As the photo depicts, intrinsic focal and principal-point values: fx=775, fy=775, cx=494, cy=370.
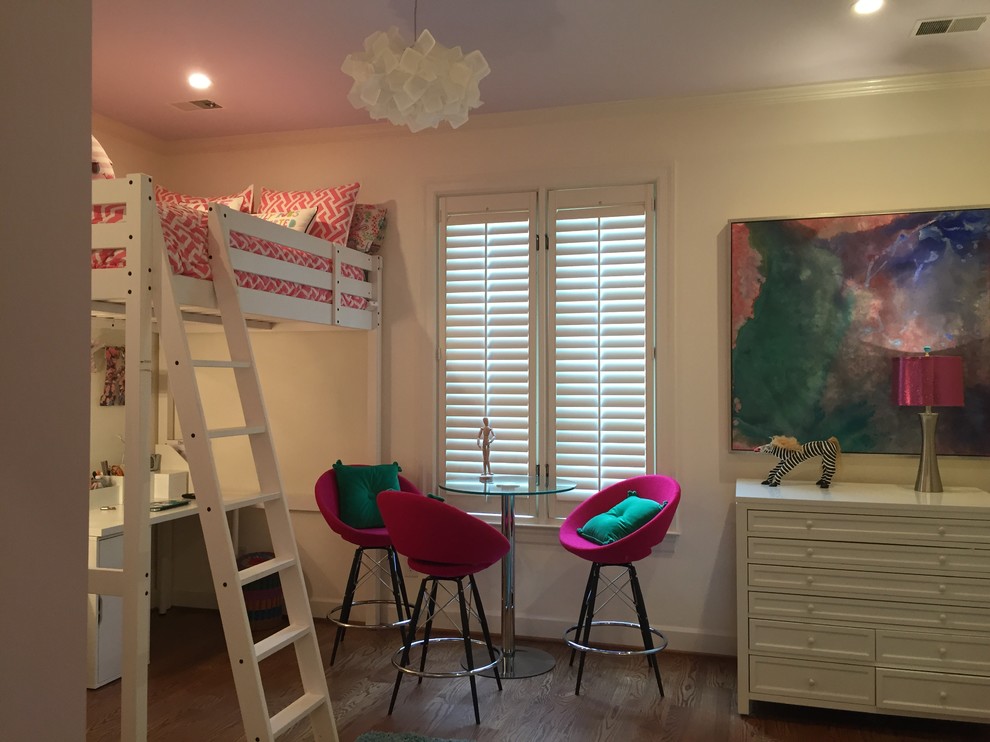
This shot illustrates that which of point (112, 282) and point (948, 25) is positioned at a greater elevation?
point (948, 25)

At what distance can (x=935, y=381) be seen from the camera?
3334 millimetres

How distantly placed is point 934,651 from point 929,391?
1.07m

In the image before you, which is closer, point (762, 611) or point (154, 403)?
point (762, 611)

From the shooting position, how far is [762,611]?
3.23 meters

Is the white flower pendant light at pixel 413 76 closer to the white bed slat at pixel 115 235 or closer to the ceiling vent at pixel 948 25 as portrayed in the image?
the white bed slat at pixel 115 235

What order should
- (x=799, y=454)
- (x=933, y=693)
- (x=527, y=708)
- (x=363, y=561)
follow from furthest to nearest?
(x=363, y=561) → (x=799, y=454) → (x=527, y=708) → (x=933, y=693)

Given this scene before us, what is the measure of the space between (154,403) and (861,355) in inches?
155

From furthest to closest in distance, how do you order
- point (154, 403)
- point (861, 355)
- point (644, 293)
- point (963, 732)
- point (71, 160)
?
point (154, 403)
point (644, 293)
point (861, 355)
point (963, 732)
point (71, 160)

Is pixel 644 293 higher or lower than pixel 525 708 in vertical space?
higher

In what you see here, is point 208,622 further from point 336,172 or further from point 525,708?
point 336,172

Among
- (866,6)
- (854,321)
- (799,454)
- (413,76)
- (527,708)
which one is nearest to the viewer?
(413,76)

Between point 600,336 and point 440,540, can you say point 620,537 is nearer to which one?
point 440,540

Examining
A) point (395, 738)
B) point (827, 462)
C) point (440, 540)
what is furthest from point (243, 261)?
point (827, 462)

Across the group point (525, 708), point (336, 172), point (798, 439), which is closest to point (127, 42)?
point (336, 172)
